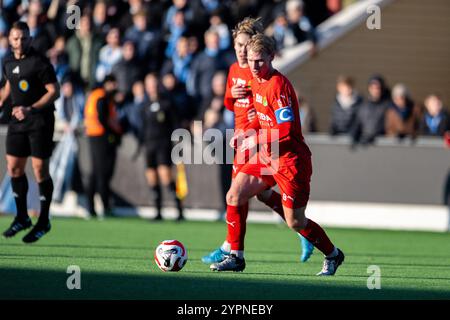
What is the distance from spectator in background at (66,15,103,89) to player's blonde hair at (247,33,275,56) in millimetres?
11086

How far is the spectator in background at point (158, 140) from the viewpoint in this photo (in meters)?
19.0

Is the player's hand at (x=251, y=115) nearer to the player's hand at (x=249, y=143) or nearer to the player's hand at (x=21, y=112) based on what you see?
the player's hand at (x=249, y=143)

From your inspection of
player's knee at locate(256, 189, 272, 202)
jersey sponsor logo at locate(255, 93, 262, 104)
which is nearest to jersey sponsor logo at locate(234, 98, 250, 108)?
player's knee at locate(256, 189, 272, 202)

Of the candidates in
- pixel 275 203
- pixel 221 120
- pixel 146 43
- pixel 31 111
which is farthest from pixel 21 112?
pixel 146 43

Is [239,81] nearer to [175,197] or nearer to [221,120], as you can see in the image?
[175,197]

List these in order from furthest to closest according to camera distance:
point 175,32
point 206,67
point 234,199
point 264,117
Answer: point 175,32, point 206,67, point 234,199, point 264,117

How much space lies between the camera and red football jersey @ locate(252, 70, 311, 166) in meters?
9.89

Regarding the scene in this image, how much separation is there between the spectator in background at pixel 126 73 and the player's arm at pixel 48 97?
787cm

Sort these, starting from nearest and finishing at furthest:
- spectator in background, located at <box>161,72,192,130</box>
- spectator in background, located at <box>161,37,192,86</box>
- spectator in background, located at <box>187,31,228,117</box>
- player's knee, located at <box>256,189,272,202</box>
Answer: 1. player's knee, located at <box>256,189,272,202</box>
2. spectator in background, located at <box>161,72,192,130</box>
3. spectator in background, located at <box>187,31,228,117</box>
4. spectator in background, located at <box>161,37,192,86</box>

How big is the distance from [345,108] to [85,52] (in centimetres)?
511

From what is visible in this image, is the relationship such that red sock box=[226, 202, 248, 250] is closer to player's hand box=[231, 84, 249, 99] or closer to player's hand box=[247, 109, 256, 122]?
player's hand box=[247, 109, 256, 122]

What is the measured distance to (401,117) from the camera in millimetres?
19406

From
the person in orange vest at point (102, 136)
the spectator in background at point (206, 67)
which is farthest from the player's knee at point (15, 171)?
the spectator in background at point (206, 67)
